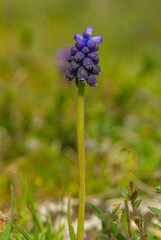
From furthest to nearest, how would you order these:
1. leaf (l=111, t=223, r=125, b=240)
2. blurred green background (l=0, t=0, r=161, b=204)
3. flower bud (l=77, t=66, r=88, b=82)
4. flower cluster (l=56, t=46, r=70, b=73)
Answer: flower cluster (l=56, t=46, r=70, b=73) → blurred green background (l=0, t=0, r=161, b=204) → leaf (l=111, t=223, r=125, b=240) → flower bud (l=77, t=66, r=88, b=82)

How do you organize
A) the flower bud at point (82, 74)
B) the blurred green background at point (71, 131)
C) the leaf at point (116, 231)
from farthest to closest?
1. the blurred green background at point (71, 131)
2. the leaf at point (116, 231)
3. the flower bud at point (82, 74)

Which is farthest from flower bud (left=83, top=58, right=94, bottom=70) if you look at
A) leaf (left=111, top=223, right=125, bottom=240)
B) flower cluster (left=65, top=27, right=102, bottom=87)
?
leaf (left=111, top=223, right=125, bottom=240)

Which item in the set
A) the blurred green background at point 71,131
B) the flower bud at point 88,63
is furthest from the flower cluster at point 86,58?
the blurred green background at point 71,131

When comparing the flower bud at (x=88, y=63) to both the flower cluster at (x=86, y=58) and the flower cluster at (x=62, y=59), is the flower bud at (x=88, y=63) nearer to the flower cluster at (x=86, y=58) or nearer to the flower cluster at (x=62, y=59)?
the flower cluster at (x=86, y=58)

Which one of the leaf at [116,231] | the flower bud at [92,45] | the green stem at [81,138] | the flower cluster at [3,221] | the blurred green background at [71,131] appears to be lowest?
the leaf at [116,231]

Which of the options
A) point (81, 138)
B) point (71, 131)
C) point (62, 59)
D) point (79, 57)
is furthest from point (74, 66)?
point (62, 59)

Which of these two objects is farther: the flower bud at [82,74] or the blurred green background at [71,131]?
the blurred green background at [71,131]

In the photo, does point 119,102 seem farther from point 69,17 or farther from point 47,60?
point 69,17

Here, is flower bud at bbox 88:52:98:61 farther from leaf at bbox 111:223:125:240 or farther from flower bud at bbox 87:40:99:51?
leaf at bbox 111:223:125:240

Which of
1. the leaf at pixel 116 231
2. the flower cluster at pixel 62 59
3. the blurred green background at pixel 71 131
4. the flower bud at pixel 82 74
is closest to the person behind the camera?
the flower bud at pixel 82 74

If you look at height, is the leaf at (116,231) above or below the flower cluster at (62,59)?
below

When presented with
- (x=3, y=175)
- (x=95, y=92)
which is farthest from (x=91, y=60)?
(x=95, y=92)
